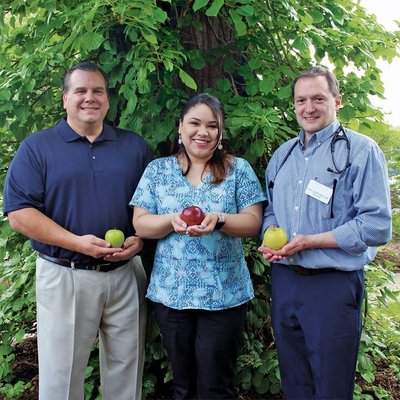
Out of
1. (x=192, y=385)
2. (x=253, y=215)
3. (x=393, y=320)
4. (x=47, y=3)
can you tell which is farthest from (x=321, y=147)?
(x=393, y=320)

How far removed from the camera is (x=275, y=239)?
7.99ft

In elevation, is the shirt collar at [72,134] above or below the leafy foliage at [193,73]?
below

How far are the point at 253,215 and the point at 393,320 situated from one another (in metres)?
2.53

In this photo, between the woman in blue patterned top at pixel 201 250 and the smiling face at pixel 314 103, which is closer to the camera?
the smiling face at pixel 314 103

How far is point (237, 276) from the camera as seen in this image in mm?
2693

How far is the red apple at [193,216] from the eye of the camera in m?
2.42

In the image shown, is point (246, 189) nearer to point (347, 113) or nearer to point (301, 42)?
point (347, 113)

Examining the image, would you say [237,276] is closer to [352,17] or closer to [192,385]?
[192,385]

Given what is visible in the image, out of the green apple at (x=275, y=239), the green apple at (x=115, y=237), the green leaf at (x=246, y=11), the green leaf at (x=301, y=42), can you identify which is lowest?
the green apple at (x=115, y=237)

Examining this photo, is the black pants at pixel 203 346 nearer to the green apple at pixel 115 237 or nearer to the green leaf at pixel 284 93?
the green apple at pixel 115 237

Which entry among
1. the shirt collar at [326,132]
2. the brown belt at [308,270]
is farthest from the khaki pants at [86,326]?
the shirt collar at [326,132]

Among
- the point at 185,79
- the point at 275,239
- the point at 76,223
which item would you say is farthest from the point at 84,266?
the point at 185,79

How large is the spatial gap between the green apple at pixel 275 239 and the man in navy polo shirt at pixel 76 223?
0.72 m

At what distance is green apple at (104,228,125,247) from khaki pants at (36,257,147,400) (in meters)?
0.23
